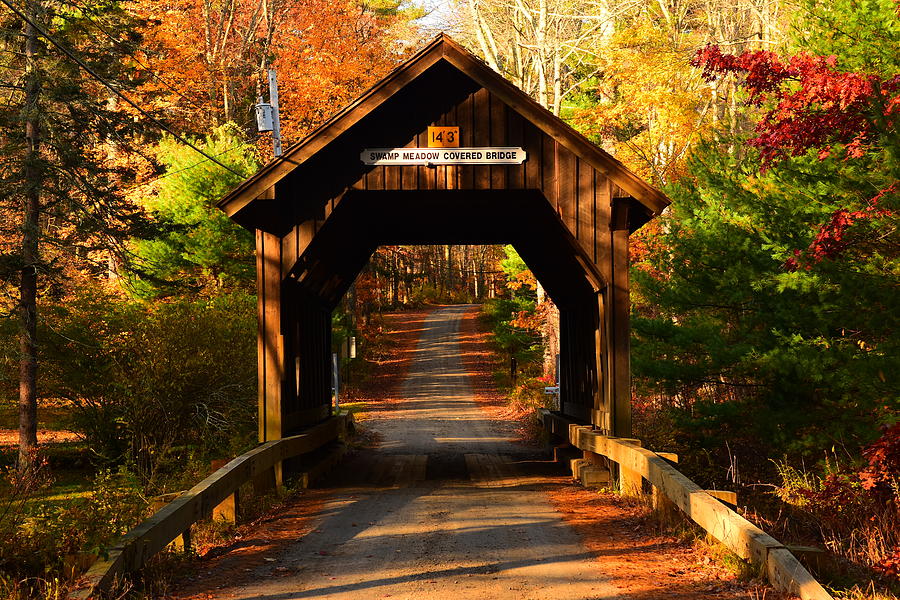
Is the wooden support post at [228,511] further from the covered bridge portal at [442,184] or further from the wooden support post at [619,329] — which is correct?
the wooden support post at [619,329]

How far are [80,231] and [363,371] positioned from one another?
22.3 metres

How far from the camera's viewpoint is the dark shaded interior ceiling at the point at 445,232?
465 inches

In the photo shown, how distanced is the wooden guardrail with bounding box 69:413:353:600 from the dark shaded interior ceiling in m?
2.53

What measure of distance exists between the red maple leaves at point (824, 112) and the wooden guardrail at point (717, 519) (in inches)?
102

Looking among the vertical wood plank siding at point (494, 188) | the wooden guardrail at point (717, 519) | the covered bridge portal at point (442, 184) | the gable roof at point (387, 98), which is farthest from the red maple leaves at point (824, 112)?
the wooden guardrail at point (717, 519)

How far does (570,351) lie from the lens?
15742 millimetres

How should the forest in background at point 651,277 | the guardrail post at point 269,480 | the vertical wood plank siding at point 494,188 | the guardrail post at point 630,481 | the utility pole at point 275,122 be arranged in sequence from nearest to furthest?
the forest in background at point 651,277, the guardrail post at point 630,481, the guardrail post at point 269,480, the vertical wood plank siding at point 494,188, the utility pole at point 275,122

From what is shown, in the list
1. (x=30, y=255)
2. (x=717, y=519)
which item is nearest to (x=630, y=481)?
(x=717, y=519)

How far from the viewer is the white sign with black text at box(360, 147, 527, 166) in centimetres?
1117

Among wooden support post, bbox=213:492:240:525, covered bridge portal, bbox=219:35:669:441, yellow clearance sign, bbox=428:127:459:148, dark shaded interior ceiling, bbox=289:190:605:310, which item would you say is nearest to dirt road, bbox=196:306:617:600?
wooden support post, bbox=213:492:240:525

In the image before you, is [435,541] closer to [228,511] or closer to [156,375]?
[228,511]

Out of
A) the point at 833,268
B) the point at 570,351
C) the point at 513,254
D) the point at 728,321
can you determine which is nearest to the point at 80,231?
the point at 570,351

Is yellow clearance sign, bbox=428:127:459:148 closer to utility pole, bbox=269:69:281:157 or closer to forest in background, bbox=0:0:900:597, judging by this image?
forest in background, bbox=0:0:900:597

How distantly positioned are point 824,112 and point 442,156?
441cm
